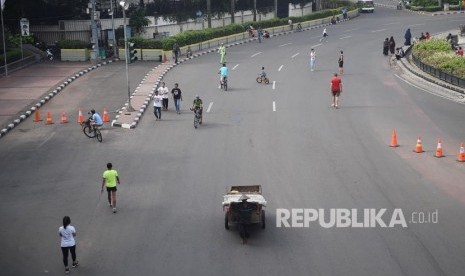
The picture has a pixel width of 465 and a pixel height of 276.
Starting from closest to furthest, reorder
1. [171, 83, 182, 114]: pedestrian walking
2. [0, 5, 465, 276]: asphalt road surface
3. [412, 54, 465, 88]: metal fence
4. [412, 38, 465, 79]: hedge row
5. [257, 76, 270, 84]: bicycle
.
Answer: [0, 5, 465, 276]: asphalt road surface < [171, 83, 182, 114]: pedestrian walking < [412, 54, 465, 88]: metal fence < [412, 38, 465, 79]: hedge row < [257, 76, 270, 84]: bicycle

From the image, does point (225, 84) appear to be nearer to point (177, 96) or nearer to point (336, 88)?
point (177, 96)

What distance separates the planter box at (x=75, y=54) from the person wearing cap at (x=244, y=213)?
37910mm

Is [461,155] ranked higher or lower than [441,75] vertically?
lower

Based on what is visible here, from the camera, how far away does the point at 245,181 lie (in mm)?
23797

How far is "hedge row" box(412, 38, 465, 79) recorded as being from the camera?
41.4 meters

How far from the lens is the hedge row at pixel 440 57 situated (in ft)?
136

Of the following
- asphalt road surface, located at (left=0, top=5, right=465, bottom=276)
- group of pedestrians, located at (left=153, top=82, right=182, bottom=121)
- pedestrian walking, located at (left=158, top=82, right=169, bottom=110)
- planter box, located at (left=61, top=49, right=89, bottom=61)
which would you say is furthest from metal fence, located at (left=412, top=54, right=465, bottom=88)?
planter box, located at (left=61, top=49, right=89, bottom=61)

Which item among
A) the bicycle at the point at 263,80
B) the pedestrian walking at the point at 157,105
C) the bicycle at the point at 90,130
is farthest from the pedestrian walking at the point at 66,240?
the bicycle at the point at 263,80

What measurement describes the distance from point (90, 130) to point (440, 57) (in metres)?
23.6

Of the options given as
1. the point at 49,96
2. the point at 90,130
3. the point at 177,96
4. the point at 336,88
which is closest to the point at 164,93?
the point at 177,96

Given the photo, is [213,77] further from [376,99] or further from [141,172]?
[141,172]

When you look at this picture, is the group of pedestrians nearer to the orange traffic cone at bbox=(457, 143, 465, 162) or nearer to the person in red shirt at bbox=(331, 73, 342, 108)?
the person in red shirt at bbox=(331, 73, 342, 108)

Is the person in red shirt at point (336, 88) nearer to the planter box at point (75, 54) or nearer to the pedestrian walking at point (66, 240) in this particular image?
the pedestrian walking at point (66, 240)

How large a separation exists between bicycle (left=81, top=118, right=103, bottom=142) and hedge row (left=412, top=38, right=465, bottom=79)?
67.8 feet
